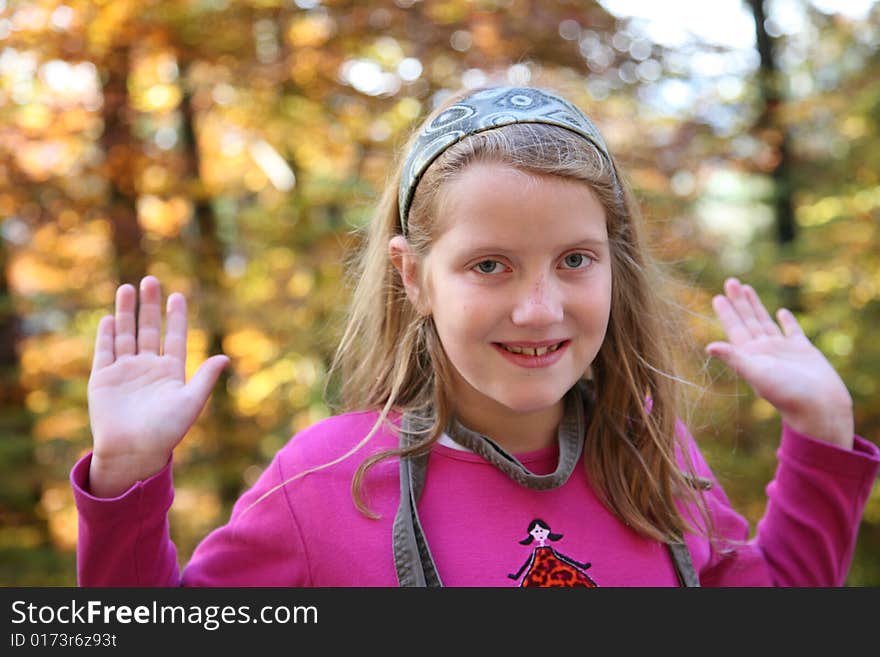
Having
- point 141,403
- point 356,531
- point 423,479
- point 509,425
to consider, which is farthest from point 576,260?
point 141,403

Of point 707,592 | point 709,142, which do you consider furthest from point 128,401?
point 709,142

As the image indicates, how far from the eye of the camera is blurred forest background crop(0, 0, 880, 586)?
15.8 ft

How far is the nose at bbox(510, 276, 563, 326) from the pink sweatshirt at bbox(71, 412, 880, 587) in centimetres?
36

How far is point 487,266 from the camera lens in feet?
5.48

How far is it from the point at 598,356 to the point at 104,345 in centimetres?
114

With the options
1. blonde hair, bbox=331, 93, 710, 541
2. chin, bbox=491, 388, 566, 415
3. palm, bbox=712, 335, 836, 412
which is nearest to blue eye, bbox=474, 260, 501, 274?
blonde hair, bbox=331, 93, 710, 541

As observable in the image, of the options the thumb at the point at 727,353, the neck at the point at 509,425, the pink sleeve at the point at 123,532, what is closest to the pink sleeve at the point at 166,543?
the pink sleeve at the point at 123,532

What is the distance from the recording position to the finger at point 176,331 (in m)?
1.88

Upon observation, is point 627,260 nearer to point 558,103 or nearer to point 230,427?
point 558,103

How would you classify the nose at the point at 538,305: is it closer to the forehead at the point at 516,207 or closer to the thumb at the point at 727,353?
the forehead at the point at 516,207

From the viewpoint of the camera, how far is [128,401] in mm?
1746

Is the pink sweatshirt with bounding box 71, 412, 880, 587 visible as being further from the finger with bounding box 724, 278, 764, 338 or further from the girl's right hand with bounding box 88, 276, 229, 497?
the finger with bounding box 724, 278, 764, 338

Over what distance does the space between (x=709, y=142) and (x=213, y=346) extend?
3.82 metres

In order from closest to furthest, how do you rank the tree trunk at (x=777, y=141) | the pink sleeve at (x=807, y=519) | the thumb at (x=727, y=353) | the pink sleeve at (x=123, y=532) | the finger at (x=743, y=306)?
the pink sleeve at (x=123, y=532), the pink sleeve at (x=807, y=519), the thumb at (x=727, y=353), the finger at (x=743, y=306), the tree trunk at (x=777, y=141)
